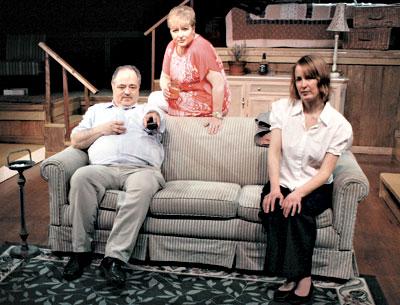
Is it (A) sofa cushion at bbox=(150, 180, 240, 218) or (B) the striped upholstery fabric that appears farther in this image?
(B) the striped upholstery fabric

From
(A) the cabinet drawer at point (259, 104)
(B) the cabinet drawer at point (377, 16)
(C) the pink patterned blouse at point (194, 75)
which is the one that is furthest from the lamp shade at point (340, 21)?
(C) the pink patterned blouse at point (194, 75)

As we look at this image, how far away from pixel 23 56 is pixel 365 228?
5.13 meters

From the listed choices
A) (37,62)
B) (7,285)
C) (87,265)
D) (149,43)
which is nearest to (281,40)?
(149,43)

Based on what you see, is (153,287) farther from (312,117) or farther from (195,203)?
(312,117)

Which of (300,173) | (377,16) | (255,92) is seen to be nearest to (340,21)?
(377,16)

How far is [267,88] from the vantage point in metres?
5.16

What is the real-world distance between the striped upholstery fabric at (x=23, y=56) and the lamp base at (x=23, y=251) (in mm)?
3969

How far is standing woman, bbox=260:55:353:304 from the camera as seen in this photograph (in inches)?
92.4

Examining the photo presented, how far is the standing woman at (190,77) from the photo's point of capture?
9.46 feet

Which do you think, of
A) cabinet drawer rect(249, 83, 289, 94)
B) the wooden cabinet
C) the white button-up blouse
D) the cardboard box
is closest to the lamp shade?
the wooden cabinet

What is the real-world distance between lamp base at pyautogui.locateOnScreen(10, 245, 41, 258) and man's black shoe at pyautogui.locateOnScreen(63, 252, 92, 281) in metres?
0.33

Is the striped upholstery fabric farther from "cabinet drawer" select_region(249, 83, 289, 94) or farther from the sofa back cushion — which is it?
the sofa back cushion

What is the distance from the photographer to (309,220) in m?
2.35

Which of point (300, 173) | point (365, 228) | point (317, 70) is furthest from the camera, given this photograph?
point (365, 228)
